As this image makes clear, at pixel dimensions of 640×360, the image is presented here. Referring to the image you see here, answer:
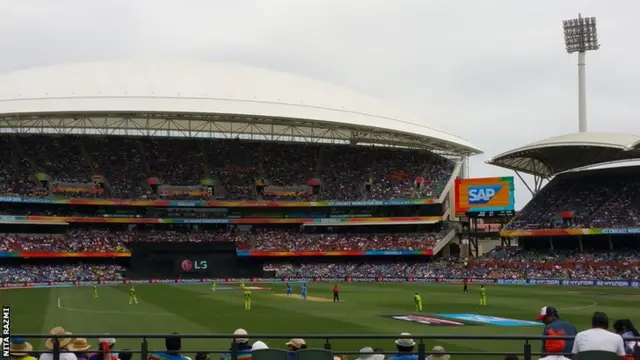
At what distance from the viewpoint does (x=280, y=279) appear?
77.2 meters

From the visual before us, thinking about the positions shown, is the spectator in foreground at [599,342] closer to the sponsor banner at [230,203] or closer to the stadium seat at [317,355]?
the stadium seat at [317,355]

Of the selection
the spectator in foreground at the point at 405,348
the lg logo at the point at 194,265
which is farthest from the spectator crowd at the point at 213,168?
the spectator in foreground at the point at 405,348

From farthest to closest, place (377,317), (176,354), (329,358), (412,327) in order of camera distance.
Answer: (377,317) < (412,327) < (176,354) < (329,358)

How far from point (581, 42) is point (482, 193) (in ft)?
79.9

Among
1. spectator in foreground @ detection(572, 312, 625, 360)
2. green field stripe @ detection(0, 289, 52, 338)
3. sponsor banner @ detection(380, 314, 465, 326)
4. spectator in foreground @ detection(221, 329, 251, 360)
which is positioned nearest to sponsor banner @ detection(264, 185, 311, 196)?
green field stripe @ detection(0, 289, 52, 338)

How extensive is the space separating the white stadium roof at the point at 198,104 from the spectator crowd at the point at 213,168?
2924mm

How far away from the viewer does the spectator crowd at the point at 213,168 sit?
8206 cm

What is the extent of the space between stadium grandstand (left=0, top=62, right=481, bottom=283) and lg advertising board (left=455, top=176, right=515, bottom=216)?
19.4ft

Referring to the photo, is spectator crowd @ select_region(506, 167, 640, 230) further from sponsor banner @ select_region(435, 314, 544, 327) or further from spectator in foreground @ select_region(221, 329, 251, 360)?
spectator in foreground @ select_region(221, 329, 251, 360)

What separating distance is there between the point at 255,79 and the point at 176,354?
250 feet

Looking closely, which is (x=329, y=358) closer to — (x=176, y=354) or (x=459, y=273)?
(x=176, y=354)

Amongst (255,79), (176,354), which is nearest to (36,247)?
(255,79)

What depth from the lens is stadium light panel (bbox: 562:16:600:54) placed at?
8462 cm

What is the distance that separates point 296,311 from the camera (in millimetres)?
38781
